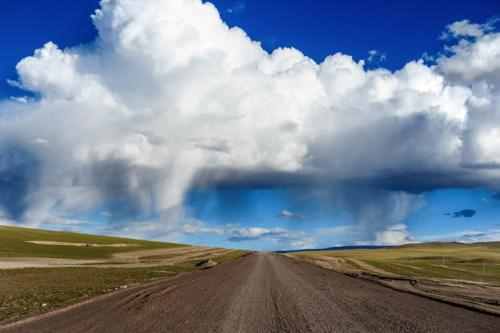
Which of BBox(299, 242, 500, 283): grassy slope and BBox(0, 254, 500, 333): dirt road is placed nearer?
BBox(0, 254, 500, 333): dirt road

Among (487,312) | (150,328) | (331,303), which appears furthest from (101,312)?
(487,312)

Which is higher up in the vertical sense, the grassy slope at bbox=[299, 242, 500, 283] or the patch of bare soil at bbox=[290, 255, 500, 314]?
the grassy slope at bbox=[299, 242, 500, 283]

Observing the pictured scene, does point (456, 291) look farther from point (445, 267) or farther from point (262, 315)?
point (445, 267)

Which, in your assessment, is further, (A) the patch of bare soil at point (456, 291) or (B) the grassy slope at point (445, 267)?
(B) the grassy slope at point (445, 267)

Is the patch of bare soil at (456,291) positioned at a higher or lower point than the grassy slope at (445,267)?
lower

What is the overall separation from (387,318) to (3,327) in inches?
469

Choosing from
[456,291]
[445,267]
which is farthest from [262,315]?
[445,267]

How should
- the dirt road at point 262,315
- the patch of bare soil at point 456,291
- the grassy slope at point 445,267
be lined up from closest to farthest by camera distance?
the dirt road at point 262,315 < the patch of bare soil at point 456,291 < the grassy slope at point 445,267

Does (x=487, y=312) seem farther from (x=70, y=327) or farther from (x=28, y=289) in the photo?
(x=28, y=289)

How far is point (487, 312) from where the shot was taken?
1723cm

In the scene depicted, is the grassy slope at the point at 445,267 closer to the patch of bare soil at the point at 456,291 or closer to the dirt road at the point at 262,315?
the patch of bare soil at the point at 456,291

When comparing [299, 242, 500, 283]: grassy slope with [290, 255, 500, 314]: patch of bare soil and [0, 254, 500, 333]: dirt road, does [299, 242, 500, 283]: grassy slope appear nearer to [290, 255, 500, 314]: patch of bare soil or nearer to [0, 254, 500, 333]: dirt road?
[290, 255, 500, 314]: patch of bare soil

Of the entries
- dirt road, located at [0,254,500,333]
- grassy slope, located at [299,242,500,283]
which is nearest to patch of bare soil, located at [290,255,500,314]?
dirt road, located at [0,254,500,333]

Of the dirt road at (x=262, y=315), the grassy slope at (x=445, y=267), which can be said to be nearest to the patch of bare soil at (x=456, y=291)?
the dirt road at (x=262, y=315)
